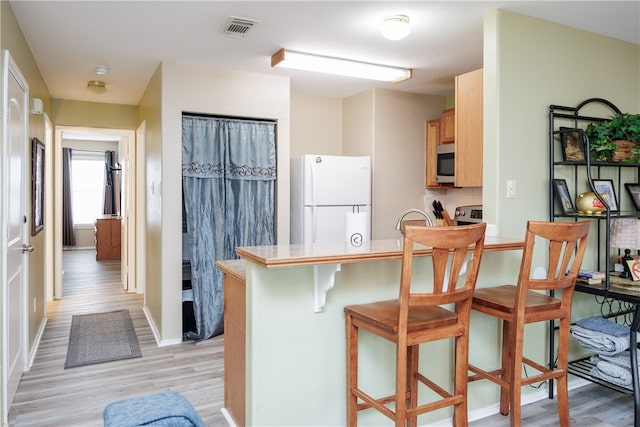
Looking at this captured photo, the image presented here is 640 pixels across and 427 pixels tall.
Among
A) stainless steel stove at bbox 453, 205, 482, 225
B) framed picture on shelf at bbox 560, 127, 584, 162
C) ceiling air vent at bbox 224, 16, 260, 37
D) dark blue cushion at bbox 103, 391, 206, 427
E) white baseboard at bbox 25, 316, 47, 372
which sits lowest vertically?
white baseboard at bbox 25, 316, 47, 372

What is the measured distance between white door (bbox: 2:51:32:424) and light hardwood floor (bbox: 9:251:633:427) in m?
0.18

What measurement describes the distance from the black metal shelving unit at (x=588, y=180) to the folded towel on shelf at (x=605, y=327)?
10 cm

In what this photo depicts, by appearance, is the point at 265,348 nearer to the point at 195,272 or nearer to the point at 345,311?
the point at 345,311

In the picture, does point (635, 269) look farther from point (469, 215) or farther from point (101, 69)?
point (101, 69)

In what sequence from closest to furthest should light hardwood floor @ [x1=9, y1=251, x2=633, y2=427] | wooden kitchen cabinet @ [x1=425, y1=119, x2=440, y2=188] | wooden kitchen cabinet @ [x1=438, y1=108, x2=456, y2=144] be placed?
light hardwood floor @ [x1=9, y1=251, x2=633, y2=427] < wooden kitchen cabinet @ [x1=438, y1=108, x2=456, y2=144] < wooden kitchen cabinet @ [x1=425, y1=119, x2=440, y2=188]

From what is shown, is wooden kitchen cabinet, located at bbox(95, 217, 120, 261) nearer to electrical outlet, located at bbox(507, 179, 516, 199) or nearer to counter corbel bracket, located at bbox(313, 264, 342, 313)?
counter corbel bracket, located at bbox(313, 264, 342, 313)

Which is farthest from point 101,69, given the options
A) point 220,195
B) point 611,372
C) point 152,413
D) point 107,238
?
point 107,238

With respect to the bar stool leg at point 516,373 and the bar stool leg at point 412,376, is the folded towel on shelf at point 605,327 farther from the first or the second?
the bar stool leg at point 412,376

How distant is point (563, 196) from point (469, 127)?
0.80 meters

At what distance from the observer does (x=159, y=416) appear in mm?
1343

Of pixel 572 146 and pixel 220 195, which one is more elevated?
pixel 572 146

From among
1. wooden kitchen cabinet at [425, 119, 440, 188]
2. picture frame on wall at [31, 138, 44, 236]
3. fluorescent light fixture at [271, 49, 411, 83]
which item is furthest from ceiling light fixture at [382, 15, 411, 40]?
picture frame on wall at [31, 138, 44, 236]

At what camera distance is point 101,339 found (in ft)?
13.3

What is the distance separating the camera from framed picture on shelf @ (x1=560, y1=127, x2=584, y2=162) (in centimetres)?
287
